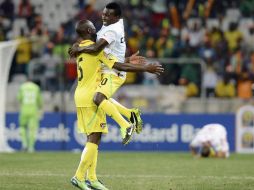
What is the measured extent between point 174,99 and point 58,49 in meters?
4.93

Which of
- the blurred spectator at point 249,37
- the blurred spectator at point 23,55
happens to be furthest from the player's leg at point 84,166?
the blurred spectator at point 249,37

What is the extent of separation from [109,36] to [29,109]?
1265 centimetres

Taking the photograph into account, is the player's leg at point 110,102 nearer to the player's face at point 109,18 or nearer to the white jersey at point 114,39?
the white jersey at point 114,39

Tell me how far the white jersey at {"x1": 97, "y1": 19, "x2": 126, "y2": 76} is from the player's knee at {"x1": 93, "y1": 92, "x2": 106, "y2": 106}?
54cm

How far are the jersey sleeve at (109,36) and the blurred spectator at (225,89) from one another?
1424 cm

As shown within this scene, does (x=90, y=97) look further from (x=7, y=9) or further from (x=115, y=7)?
(x=7, y=9)

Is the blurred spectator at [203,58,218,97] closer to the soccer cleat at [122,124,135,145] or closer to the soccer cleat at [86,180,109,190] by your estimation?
the soccer cleat at [122,124,135,145]

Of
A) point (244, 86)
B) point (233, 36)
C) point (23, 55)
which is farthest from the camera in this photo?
point (233, 36)

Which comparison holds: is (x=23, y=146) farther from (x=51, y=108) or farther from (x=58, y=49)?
(x=58, y=49)

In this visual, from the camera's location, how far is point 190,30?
94.9 ft

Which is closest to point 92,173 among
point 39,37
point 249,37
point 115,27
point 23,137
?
point 115,27

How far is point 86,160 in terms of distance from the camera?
11016 mm

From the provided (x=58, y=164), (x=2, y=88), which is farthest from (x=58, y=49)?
(x=58, y=164)

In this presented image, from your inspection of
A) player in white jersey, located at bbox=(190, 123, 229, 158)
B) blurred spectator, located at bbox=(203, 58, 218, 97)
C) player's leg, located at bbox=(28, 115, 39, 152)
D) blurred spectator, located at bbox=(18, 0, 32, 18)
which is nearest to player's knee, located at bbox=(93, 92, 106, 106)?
player in white jersey, located at bbox=(190, 123, 229, 158)
